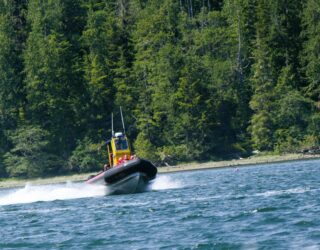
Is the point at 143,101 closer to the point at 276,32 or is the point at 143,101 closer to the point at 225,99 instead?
the point at 225,99

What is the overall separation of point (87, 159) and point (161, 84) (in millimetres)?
8629

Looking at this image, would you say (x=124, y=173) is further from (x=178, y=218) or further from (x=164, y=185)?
(x=178, y=218)

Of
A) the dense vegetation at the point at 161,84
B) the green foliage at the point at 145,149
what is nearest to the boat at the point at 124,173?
the dense vegetation at the point at 161,84

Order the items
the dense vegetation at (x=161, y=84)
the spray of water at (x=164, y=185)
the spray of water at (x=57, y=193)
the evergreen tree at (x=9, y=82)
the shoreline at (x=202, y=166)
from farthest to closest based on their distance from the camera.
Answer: the evergreen tree at (x=9, y=82), the dense vegetation at (x=161, y=84), the shoreline at (x=202, y=166), the spray of water at (x=164, y=185), the spray of water at (x=57, y=193)

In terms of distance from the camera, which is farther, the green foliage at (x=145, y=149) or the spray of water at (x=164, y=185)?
the green foliage at (x=145, y=149)

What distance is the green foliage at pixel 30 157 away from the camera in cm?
7844

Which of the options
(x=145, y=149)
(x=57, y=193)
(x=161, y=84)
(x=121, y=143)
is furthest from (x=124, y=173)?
(x=161, y=84)

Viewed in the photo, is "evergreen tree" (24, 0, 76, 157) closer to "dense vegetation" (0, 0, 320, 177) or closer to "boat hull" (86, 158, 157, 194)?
"dense vegetation" (0, 0, 320, 177)

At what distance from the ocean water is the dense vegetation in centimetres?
3148

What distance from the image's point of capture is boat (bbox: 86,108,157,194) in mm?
42094

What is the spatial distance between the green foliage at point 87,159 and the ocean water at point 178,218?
3320cm

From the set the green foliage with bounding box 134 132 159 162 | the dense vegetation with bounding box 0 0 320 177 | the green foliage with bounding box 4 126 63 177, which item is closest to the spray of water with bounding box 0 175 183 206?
the green foliage with bounding box 134 132 159 162

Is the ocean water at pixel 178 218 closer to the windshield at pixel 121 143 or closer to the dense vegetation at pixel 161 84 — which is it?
the windshield at pixel 121 143

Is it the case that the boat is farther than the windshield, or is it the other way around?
the windshield
